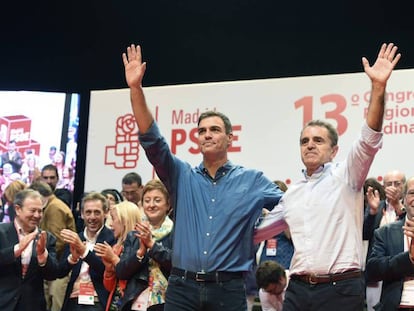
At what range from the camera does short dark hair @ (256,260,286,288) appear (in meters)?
4.33

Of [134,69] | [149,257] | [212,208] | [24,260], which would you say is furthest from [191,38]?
[212,208]

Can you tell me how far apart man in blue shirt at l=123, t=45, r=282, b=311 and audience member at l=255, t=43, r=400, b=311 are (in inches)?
8.1

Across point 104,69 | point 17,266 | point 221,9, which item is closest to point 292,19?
point 221,9

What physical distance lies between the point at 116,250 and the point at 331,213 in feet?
6.34

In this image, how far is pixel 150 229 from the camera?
13.8 feet

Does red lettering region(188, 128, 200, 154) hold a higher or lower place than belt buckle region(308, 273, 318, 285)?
higher

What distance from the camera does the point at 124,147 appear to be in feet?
22.7

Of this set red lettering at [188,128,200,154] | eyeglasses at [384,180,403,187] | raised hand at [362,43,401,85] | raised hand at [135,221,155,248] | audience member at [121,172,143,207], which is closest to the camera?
raised hand at [362,43,401,85]

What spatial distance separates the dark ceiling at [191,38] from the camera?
25.1 ft

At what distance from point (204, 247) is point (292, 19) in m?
5.27

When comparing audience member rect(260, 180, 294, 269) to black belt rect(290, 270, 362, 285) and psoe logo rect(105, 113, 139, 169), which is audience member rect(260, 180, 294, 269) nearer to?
black belt rect(290, 270, 362, 285)

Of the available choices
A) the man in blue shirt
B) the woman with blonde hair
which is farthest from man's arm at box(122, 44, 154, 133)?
the woman with blonde hair

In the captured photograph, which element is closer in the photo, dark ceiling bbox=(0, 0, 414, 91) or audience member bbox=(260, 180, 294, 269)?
audience member bbox=(260, 180, 294, 269)

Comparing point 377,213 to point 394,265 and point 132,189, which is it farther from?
point 132,189
